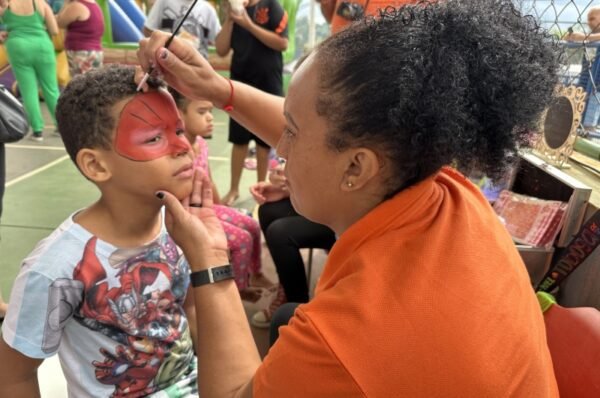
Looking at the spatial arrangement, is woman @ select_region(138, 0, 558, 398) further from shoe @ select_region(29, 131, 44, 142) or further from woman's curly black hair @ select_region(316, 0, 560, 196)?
shoe @ select_region(29, 131, 44, 142)

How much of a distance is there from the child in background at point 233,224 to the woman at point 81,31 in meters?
2.43

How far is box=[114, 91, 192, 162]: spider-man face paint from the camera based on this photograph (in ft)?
3.24

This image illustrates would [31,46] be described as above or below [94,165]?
below

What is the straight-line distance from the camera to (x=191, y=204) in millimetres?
1062

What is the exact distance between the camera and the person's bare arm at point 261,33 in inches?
102

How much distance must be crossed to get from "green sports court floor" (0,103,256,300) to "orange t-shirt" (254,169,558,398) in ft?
5.99

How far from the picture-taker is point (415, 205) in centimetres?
63

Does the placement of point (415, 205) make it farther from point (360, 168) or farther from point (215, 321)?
point (215, 321)

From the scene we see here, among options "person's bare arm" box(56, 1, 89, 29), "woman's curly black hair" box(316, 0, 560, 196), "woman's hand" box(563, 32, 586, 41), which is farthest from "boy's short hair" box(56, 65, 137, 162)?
"person's bare arm" box(56, 1, 89, 29)

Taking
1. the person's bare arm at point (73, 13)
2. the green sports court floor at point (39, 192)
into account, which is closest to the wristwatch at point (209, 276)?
the green sports court floor at point (39, 192)

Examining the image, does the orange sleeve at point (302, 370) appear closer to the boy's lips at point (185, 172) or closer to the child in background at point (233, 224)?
the boy's lips at point (185, 172)

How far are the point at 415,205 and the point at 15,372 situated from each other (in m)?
0.82

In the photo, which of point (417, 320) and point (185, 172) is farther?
point (185, 172)

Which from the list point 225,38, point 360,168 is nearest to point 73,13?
point 225,38
